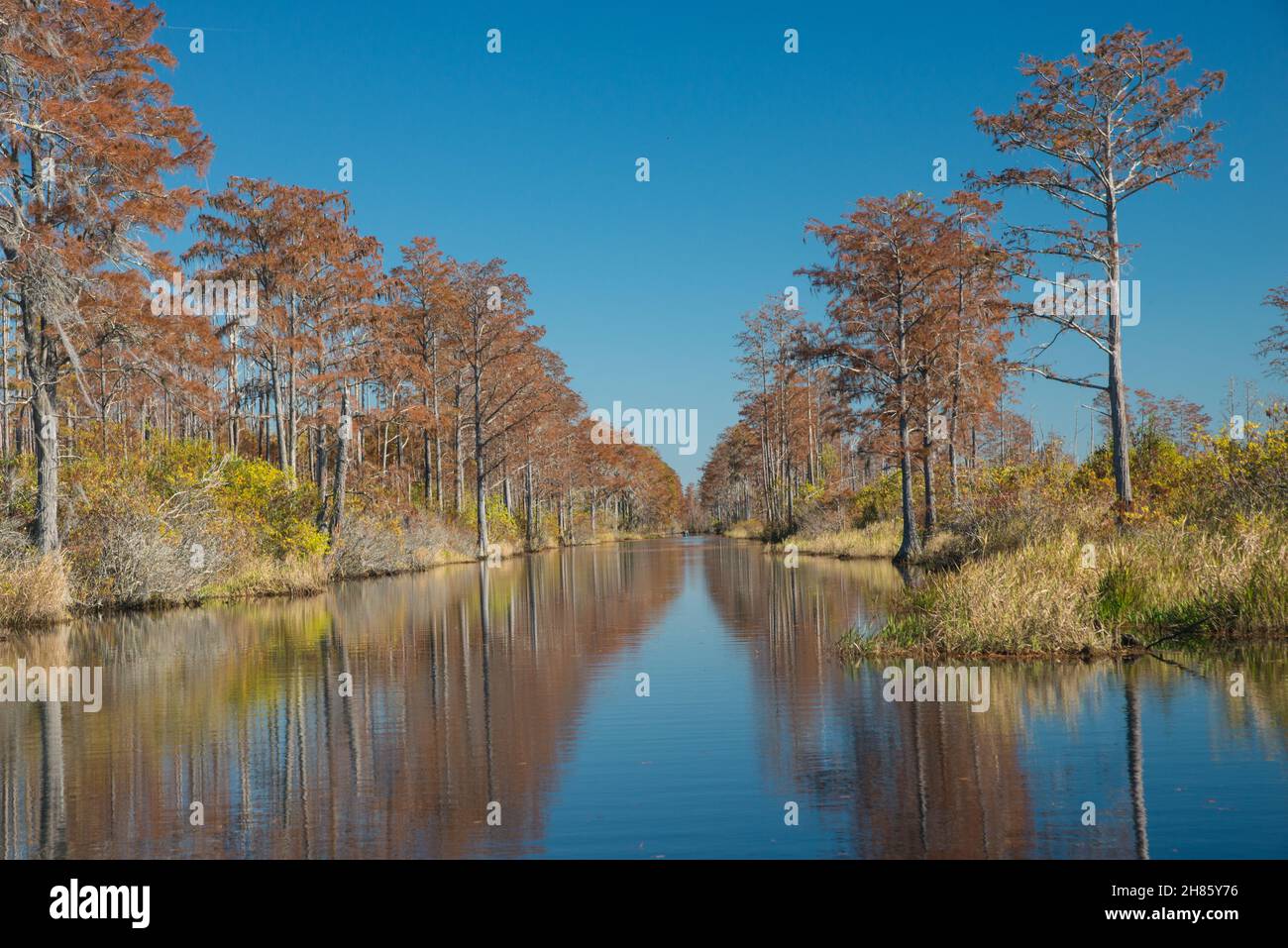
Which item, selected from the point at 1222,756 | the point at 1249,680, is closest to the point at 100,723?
the point at 1222,756

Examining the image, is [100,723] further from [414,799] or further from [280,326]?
[280,326]

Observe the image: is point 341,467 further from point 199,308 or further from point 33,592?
point 33,592

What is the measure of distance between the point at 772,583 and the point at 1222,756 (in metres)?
21.2

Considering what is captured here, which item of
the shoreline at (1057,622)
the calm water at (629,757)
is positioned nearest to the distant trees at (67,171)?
the calm water at (629,757)

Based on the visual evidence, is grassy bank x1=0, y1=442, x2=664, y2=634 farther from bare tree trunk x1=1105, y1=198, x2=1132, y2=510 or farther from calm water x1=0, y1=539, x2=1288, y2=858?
bare tree trunk x1=1105, y1=198, x2=1132, y2=510

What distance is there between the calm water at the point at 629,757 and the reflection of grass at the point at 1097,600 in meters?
0.75

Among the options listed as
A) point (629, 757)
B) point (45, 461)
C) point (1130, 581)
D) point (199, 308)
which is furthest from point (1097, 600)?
point (199, 308)

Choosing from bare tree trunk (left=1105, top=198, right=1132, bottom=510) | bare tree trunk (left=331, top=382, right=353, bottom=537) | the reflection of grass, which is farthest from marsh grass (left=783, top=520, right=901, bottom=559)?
the reflection of grass

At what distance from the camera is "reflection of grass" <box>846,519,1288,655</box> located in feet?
43.9

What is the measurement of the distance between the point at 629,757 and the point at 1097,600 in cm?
887

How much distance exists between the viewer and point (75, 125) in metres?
21.1

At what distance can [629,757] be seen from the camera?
916 centimetres

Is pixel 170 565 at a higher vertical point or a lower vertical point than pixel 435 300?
lower

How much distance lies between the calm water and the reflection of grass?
750mm
